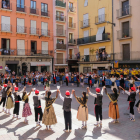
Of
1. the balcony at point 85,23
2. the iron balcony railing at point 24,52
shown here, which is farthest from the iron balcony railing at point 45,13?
the balcony at point 85,23

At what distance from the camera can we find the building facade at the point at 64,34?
34750mm

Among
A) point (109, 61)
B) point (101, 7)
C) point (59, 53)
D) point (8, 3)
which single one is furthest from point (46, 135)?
point (59, 53)

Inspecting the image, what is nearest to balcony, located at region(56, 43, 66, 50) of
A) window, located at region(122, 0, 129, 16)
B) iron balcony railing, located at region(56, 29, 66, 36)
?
iron balcony railing, located at region(56, 29, 66, 36)

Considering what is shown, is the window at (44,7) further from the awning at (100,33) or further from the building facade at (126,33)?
the building facade at (126,33)

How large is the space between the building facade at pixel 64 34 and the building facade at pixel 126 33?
1147 centimetres

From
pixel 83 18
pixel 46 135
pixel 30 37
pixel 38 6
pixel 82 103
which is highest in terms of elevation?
pixel 38 6

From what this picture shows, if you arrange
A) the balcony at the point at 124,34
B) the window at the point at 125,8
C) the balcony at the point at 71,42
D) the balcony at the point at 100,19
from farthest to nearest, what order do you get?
the balcony at the point at 71,42 < the balcony at the point at 100,19 < the window at the point at 125,8 < the balcony at the point at 124,34

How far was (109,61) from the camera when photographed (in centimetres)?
2659

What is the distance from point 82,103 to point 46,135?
1.87m

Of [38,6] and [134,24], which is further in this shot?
[38,6]

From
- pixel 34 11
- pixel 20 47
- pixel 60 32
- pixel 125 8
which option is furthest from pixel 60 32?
pixel 125 8

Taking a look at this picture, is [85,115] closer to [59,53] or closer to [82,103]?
[82,103]

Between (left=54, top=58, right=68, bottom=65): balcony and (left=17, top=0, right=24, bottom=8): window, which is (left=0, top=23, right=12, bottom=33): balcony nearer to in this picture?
(left=17, top=0, right=24, bottom=8): window

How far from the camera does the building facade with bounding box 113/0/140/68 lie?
2386 centimetres
